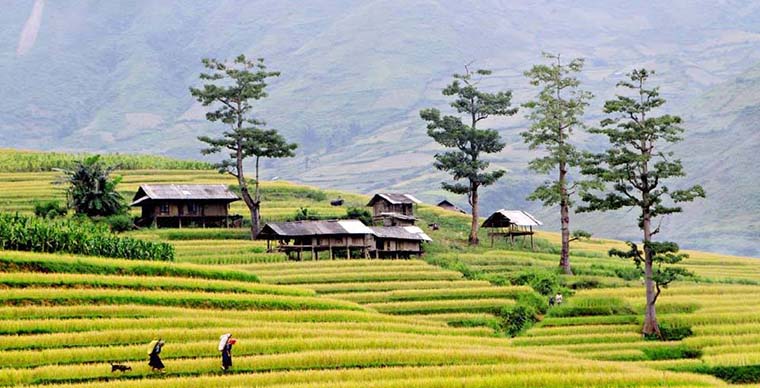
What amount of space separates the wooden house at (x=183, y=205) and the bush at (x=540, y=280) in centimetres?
2670

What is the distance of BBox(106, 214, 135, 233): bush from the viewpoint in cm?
7906

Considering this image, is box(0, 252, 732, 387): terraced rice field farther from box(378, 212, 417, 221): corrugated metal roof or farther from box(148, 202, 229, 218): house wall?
box(378, 212, 417, 221): corrugated metal roof

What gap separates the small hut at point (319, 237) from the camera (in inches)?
2876

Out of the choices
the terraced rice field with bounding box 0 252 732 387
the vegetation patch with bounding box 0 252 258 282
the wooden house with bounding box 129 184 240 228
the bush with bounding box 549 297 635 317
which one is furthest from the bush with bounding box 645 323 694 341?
the wooden house with bounding box 129 184 240 228

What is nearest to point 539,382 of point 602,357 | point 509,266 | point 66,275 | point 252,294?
point 602,357

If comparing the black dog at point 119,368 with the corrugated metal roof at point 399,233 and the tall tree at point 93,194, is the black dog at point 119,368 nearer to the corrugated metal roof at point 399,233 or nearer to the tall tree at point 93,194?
the corrugated metal roof at point 399,233

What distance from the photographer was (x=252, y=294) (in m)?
55.3

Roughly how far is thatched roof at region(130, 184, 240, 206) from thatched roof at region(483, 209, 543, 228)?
67.3ft

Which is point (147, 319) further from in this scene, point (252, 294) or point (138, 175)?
point (138, 175)

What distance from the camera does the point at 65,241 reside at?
5966 centimetres

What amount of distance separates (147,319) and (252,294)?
10.4m

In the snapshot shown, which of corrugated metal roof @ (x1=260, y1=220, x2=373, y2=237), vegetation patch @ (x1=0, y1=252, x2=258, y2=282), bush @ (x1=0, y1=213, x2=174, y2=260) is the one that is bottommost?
vegetation patch @ (x1=0, y1=252, x2=258, y2=282)

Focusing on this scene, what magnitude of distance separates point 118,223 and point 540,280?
31729 millimetres

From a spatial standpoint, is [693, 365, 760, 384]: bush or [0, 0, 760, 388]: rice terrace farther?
[693, 365, 760, 384]: bush
